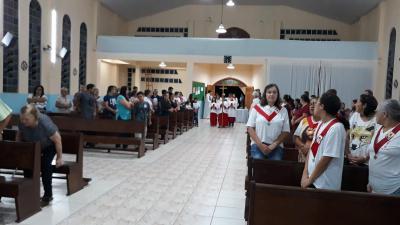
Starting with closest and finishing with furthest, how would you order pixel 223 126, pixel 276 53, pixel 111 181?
1. pixel 111 181
2. pixel 223 126
3. pixel 276 53

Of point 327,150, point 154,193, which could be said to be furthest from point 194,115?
point 327,150

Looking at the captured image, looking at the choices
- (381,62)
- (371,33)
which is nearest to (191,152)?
(381,62)

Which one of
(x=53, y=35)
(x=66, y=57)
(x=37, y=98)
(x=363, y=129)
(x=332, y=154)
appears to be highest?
(x=53, y=35)

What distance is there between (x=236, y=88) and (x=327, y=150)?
794 inches

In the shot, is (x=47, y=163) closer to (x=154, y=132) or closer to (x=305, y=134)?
(x=305, y=134)

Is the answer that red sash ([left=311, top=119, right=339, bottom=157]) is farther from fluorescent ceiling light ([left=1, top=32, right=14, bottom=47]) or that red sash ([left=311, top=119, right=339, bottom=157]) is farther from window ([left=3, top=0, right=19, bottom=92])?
window ([left=3, top=0, right=19, bottom=92])

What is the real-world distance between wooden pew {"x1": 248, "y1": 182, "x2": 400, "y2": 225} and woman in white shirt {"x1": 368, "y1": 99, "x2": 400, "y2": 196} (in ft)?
1.52

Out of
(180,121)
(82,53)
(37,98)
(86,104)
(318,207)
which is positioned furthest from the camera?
(82,53)

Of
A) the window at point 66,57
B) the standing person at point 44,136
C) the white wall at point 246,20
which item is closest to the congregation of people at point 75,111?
the standing person at point 44,136

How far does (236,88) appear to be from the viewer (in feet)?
74.5

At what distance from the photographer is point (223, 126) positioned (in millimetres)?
15555

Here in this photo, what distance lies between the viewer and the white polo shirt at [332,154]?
8.72ft

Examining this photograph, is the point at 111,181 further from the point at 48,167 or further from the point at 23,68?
the point at 23,68

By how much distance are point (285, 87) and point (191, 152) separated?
29.6 ft
